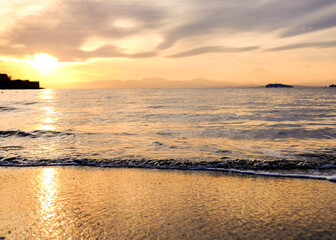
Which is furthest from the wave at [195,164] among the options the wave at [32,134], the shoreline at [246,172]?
the wave at [32,134]

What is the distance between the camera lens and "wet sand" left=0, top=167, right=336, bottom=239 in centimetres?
384

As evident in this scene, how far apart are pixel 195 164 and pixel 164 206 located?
3.51m

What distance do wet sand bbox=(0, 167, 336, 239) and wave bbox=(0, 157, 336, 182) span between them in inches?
24.8

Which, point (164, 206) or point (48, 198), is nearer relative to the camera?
point (164, 206)

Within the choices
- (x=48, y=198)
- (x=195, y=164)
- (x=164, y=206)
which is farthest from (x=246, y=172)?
(x=48, y=198)

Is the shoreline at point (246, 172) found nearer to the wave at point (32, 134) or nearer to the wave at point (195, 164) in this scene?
the wave at point (195, 164)

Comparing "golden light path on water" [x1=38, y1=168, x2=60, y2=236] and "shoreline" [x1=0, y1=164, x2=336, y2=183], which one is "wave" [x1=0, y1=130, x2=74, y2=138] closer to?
"shoreline" [x1=0, y1=164, x2=336, y2=183]

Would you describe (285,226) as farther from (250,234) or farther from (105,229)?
(105,229)

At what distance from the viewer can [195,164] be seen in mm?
8188

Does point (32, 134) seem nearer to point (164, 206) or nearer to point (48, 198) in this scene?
point (48, 198)

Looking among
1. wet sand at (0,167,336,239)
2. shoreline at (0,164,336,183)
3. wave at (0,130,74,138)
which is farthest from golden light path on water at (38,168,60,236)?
wave at (0,130,74,138)

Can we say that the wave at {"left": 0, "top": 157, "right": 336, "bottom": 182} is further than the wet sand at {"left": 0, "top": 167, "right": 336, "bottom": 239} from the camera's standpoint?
Yes

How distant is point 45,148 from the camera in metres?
11.2

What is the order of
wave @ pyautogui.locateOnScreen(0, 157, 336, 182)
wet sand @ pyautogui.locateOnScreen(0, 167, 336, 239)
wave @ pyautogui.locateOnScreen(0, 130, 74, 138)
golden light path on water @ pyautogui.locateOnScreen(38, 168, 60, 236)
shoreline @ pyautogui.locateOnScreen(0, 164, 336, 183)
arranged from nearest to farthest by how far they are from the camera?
wet sand @ pyautogui.locateOnScreen(0, 167, 336, 239)
golden light path on water @ pyautogui.locateOnScreen(38, 168, 60, 236)
shoreline @ pyautogui.locateOnScreen(0, 164, 336, 183)
wave @ pyautogui.locateOnScreen(0, 157, 336, 182)
wave @ pyautogui.locateOnScreen(0, 130, 74, 138)
